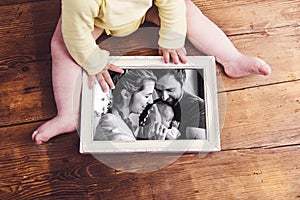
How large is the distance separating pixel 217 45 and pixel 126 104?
0.78 feet

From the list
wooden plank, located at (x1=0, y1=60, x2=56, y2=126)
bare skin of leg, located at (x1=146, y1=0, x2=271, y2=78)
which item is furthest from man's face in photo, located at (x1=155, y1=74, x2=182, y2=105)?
wooden plank, located at (x1=0, y1=60, x2=56, y2=126)

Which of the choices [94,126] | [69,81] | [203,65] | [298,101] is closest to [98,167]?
[94,126]

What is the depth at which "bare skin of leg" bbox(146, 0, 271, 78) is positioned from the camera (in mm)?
990

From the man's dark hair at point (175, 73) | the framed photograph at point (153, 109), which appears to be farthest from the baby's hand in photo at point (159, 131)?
the man's dark hair at point (175, 73)

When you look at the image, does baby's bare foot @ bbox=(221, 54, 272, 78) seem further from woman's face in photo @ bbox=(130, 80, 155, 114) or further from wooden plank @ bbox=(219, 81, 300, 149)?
woman's face in photo @ bbox=(130, 80, 155, 114)

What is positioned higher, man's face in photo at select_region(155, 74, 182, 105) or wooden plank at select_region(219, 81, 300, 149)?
man's face in photo at select_region(155, 74, 182, 105)

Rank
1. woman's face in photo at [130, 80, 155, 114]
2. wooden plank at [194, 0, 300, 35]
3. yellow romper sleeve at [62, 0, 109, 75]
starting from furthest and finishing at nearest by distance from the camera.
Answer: wooden plank at [194, 0, 300, 35]
woman's face in photo at [130, 80, 155, 114]
yellow romper sleeve at [62, 0, 109, 75]

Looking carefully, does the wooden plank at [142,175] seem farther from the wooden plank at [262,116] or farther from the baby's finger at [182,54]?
the baby's finger at [182,54]

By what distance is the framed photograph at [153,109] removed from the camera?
93 centimetres

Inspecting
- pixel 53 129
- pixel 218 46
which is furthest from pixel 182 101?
pixel 53 129

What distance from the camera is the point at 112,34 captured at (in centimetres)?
102

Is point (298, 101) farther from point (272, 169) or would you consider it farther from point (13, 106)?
point (13, 106)

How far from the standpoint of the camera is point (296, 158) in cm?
95

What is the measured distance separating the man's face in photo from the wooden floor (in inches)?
3.5
